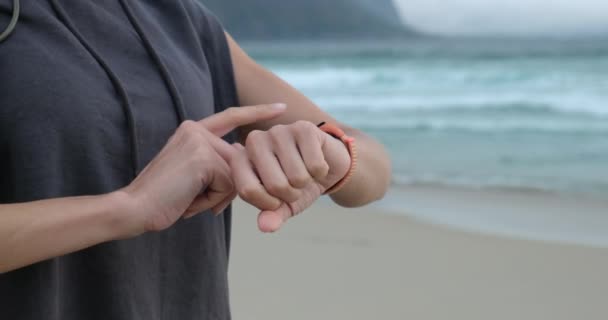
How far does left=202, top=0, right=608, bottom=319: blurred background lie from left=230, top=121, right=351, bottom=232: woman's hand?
2.84 meters

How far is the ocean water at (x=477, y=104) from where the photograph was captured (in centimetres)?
702

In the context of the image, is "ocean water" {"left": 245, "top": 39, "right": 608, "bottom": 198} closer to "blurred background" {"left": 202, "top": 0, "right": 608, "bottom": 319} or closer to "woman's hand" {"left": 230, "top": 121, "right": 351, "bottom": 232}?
"blurred background" {"left": 202, "top": 0, "right": 608, "bottom": 319}

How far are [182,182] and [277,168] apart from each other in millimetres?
103

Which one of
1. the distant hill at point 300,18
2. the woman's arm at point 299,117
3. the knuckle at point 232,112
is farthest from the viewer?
the distant hill at point 300,18

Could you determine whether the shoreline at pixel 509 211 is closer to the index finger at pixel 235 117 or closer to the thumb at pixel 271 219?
the index finger at pixel 235 117

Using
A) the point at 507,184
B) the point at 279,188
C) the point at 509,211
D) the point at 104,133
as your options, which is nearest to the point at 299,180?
the point at 279,188

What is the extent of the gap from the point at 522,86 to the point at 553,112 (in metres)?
3.48

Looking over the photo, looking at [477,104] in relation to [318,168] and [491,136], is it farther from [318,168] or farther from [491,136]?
[318,168]

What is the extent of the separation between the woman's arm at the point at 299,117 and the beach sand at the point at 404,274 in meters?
2.47

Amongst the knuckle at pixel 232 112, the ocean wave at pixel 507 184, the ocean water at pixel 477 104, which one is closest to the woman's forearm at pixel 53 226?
the knuckle at pixel 232 112

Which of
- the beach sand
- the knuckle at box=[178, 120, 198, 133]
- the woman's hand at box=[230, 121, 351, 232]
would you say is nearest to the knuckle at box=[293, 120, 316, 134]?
the woman's hand at box=[230, 121, 351, 232]

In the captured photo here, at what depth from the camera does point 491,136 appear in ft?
30.2

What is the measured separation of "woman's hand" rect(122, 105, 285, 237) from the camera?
→ 900 millimetres

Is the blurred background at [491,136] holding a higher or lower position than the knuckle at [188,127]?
lower
